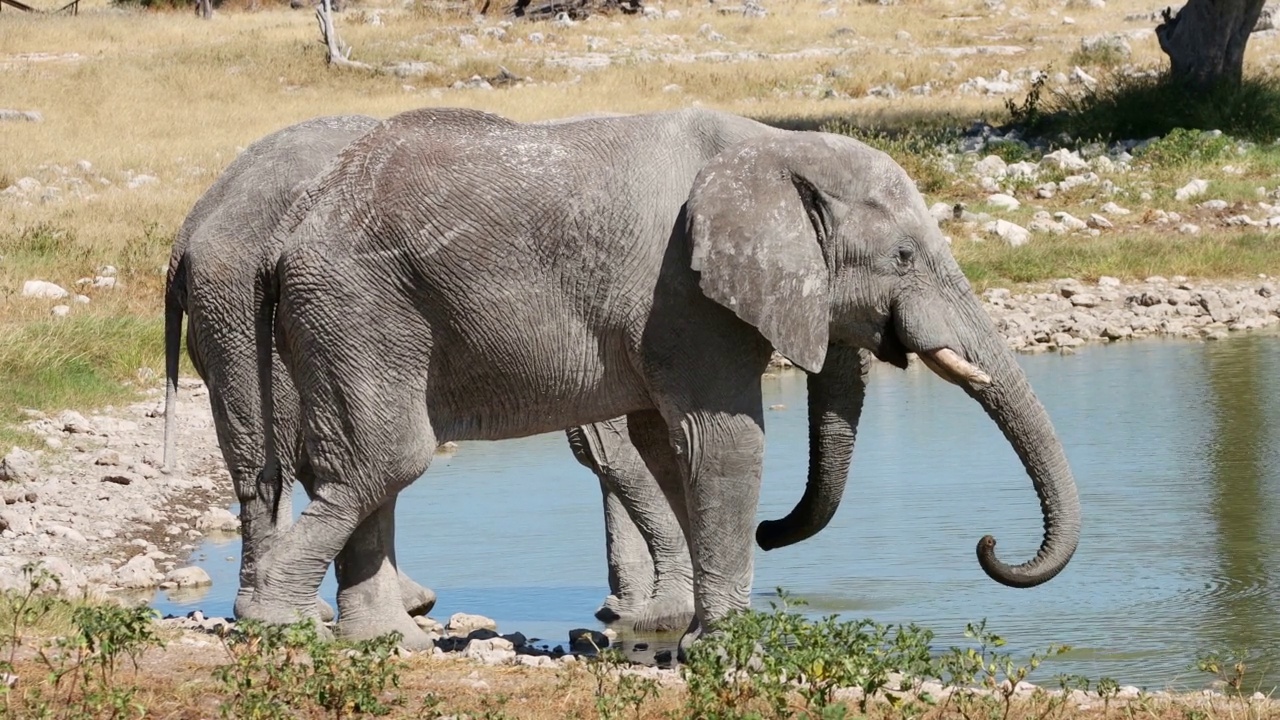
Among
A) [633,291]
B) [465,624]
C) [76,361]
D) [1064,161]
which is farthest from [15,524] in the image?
[1064,161]

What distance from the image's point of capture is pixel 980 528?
9.91 metres

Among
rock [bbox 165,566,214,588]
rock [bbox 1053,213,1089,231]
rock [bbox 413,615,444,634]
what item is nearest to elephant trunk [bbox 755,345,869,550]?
rock [bbox 413,615,444,634]

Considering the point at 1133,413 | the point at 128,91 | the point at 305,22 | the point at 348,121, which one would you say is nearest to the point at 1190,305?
the point at 1133,413

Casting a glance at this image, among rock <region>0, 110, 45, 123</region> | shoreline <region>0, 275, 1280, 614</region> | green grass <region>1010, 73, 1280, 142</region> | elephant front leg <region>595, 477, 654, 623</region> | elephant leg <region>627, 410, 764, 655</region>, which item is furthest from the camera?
rock <region>0, 110, 45, 123</region>

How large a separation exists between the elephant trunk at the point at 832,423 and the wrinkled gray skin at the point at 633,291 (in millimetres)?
290

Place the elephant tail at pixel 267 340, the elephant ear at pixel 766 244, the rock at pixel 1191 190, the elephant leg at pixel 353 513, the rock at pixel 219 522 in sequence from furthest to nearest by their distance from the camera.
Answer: the rock at pixel 1191 190 < the rock at pixel 219 522 < the elephant tail at pixel 267 340 < the elephant leg at pixel 353 513 < the elephant ear at pixel 766 244

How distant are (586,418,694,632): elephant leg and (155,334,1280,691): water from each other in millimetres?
333

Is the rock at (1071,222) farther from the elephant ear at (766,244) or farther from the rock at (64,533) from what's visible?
the elephant ear at (766,244)

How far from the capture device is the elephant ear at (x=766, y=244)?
6.52m

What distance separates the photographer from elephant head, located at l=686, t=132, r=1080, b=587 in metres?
6.55

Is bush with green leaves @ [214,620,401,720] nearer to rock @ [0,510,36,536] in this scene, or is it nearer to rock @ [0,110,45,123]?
rock @ [0,510,36,536]

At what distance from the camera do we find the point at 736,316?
22.0ft

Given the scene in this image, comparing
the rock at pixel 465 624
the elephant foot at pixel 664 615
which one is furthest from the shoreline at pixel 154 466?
the elephant foot at pixel 664 615

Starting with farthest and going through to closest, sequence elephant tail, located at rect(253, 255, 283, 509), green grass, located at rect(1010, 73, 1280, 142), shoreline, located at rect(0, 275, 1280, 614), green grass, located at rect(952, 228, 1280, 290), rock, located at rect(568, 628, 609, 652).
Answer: green grass, located at rect(1010, 73, 1280, 142), green grass, located at rect(952, 228, 1280, 290), shoreline, located at rect(0, 275, 1280, 614), rock, located at rect(568, 628, 609, 652), elephant tail, located at rect(253, 255, 283, 509)
